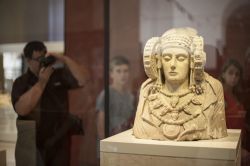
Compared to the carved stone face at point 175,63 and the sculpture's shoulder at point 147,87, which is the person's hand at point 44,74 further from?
the carved stone face at point 175,63

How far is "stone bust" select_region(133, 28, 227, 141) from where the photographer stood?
8.18 feet

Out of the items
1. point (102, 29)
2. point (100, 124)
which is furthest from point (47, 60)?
point (100, 124)

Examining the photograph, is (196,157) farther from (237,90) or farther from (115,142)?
(237,90)

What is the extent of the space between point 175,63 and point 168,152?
1.77 ft

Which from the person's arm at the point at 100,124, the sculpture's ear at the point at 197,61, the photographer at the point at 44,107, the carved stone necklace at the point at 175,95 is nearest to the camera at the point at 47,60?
the photographer at the point at 44,107

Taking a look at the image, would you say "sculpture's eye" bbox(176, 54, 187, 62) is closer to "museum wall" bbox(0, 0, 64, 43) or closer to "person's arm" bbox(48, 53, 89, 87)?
"person's arm" bbox(48, 53, 89, 87)

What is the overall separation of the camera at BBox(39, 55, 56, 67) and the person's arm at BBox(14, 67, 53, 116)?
0.04 m

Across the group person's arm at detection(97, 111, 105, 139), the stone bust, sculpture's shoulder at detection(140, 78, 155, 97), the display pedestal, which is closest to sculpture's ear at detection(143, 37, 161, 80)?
the stone bust

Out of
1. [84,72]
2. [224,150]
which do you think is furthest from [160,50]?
[84,72]

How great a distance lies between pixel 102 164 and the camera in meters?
2.49

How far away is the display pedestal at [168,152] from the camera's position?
224cm

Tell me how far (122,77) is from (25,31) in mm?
905

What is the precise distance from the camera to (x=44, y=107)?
11.4ft

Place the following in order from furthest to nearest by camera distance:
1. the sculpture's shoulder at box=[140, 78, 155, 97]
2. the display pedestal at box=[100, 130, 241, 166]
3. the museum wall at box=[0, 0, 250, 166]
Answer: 1. the museum wall at box=[0, 0, 250, 166]
2. the sculpture's shoulder at box=[140, 78, 155, 97]
3. the display pedestal at box=[100, 130, 241, 166]
